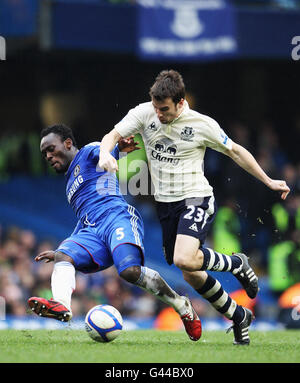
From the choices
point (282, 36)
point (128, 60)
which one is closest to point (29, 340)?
point (282, 36)

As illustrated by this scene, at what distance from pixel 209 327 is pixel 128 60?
27.1 feet

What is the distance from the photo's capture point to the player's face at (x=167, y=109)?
7.35 meters

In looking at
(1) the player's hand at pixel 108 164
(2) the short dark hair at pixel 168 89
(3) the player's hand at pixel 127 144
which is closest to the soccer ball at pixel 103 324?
(1) the player's hand at pixel 108 164

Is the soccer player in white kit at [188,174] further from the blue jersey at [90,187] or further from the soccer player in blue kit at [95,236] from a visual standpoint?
the blue jersey at [90,187]

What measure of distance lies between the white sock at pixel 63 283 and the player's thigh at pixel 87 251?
4.6 inches

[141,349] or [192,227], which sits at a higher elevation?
[192,227]

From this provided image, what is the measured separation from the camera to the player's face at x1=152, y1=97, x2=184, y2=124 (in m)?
7.35

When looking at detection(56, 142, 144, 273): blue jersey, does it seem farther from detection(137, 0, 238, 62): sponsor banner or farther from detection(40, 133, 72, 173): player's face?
detection(137, 0, 238, 62): sponsor banner

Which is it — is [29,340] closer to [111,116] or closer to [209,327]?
[209,327]

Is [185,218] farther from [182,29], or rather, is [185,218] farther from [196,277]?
[182,29]

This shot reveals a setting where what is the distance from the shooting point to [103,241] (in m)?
7.75

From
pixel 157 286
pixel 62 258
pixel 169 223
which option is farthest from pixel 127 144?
pixel 157 286

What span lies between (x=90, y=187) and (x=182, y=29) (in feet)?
28.8

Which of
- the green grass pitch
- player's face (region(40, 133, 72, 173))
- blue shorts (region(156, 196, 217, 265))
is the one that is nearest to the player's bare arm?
blue shorts (region(156, 196, 217, 265))
